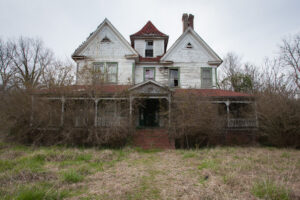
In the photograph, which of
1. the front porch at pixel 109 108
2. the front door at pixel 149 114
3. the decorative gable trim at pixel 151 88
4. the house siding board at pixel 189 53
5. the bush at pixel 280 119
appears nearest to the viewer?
the bush at pixel 280 119

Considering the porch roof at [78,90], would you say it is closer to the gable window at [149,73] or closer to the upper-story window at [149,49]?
the gable window at [149,73]

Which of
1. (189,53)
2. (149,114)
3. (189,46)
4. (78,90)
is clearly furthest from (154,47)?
(78,90)

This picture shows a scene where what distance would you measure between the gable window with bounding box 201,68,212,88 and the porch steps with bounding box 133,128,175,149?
232 inches

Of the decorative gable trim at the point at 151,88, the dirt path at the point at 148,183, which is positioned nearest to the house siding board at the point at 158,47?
the decorative gable trim at the point at 151,88

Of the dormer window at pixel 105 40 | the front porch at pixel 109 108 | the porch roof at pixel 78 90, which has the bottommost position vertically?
the front porch at pixel 109 108

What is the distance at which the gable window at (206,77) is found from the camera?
15055 mm

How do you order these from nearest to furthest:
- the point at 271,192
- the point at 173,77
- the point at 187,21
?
the point at 271,192, the point at 173,77, the point at 187,21

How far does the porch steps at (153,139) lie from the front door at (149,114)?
2177 millimetres

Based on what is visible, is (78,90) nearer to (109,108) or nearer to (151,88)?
(109,108)

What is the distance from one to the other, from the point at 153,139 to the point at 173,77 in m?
6.35

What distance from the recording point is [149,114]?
15.0 meters

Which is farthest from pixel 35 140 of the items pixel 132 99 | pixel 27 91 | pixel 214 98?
pixel 214 98

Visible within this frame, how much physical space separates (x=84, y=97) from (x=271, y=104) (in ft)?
38.8

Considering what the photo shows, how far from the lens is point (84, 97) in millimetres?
11133
